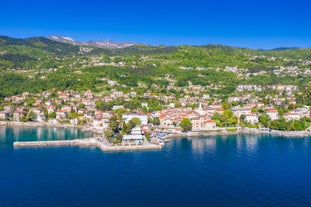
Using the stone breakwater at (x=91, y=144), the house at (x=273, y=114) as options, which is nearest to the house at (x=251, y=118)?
the house at (x=273, y=114)

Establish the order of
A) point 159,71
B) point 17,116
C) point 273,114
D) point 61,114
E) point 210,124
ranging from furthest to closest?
point 159,71
point 61,114
point 17,116
point 273,114
point 210,124

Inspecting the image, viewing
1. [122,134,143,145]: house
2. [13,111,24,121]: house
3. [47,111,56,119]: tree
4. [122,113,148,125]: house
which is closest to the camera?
[122,134,143,145]: house

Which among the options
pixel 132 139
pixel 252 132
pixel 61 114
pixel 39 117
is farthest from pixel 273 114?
pixel 39 117

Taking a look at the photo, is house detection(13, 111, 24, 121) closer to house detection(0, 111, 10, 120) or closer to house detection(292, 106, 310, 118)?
house detection(0, 111, 10, 120)

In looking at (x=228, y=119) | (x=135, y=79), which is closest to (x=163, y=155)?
(x=228, y=119)

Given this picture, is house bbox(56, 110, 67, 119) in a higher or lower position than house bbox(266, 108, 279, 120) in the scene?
higher

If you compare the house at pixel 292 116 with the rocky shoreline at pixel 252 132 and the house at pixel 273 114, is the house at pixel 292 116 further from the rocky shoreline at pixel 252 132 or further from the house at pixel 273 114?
the rocky shoreline at pixel 252 132

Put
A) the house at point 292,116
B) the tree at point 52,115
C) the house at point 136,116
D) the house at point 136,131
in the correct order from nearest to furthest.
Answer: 1. the house at point 136,131
2. the house at point 136,116
3. the house at point 292,116
4. the tree at point 52,115

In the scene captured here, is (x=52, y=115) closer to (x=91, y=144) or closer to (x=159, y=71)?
(x=91, y=144)

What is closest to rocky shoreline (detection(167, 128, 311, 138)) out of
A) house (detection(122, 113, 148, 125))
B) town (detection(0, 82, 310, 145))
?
town (detection(0, 82, 310, 145))
